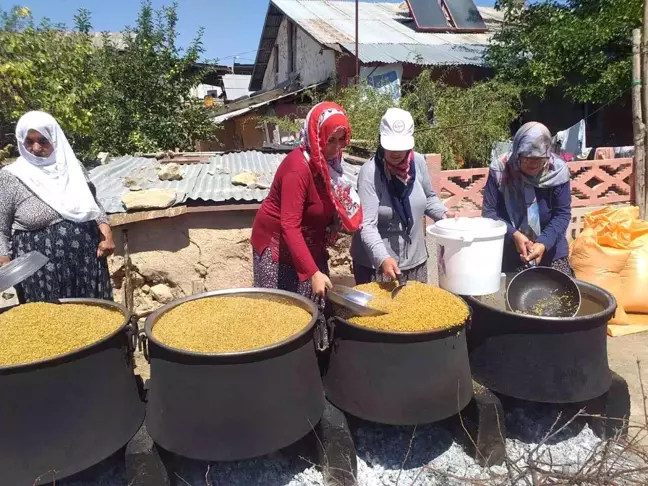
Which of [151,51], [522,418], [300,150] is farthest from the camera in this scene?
[151,51]

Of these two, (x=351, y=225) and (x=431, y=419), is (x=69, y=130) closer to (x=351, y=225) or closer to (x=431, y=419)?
(x=351, y=225)

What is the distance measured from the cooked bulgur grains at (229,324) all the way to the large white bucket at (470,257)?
0.79m

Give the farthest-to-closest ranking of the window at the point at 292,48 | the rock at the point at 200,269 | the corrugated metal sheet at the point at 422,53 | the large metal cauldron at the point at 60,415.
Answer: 1. the window at the point at 292,48
2. the corrugated metal sheet at the point at 422,53
3. the rock at the point at 200,269
4. the large metal cauldron at the point at 60,415

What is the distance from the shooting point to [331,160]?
2449 millimetres

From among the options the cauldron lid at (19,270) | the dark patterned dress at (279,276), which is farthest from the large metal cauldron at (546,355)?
the cauldron lid at (19,270)

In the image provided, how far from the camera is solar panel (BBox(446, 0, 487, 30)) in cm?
1366

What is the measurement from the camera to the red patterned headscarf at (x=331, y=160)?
88.8 inches

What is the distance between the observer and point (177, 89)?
11.2 metres

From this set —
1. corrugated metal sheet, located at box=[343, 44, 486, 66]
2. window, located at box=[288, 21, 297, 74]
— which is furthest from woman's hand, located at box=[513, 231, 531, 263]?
window, located at box=[288, 21, 297, 74]

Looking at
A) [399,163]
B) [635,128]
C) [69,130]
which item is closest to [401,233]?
[399,163]

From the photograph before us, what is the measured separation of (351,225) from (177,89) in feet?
32.2

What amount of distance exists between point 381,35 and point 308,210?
451 inches

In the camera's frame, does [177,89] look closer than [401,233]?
No

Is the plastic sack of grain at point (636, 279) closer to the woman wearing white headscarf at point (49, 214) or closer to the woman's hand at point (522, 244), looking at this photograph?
the woman's hand at point (522, 244)
